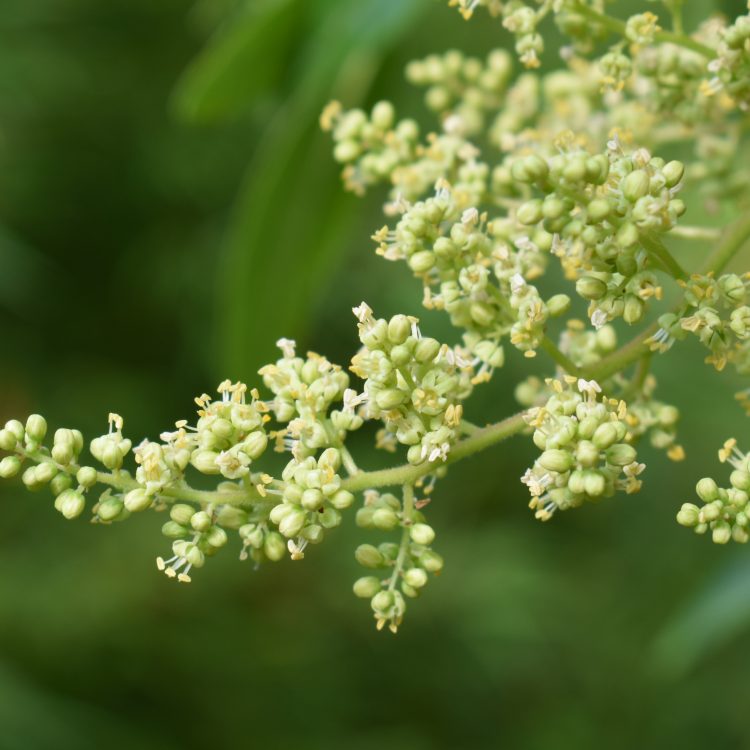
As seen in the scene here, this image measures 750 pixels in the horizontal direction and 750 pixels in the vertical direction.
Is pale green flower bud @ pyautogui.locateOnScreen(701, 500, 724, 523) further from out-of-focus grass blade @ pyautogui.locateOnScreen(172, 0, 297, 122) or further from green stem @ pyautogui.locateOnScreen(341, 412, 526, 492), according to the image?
out-of-focus grass blade @ pyautogui.locateOnScreen(172, 0, 297, 122)

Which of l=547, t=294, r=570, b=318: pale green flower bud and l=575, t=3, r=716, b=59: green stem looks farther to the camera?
l=575, t=3, r=716, b=59: green stem

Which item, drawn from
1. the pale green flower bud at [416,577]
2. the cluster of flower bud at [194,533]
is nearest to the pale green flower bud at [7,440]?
the cluster of flower bud at [194,533]

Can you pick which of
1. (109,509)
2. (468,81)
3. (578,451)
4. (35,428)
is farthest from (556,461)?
(468,81)

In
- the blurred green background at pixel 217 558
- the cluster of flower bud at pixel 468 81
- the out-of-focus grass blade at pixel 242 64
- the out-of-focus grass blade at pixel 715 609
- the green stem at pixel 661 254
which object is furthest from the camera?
the blurred green background at pixel 217 558

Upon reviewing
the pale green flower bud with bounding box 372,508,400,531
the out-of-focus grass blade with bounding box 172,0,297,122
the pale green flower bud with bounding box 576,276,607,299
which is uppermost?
the out-of-focus grass blade with bounding box 172,0,297,122

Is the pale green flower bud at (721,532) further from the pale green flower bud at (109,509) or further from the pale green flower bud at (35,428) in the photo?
the pale green flower bud at (35,428)

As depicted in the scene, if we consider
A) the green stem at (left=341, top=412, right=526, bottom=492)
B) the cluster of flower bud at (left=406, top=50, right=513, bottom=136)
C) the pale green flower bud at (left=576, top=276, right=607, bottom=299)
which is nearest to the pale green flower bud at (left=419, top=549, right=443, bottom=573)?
the green stem at (left=341, top=412, right=526, bottom=492)

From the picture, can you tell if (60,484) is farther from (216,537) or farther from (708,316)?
(708,316)
